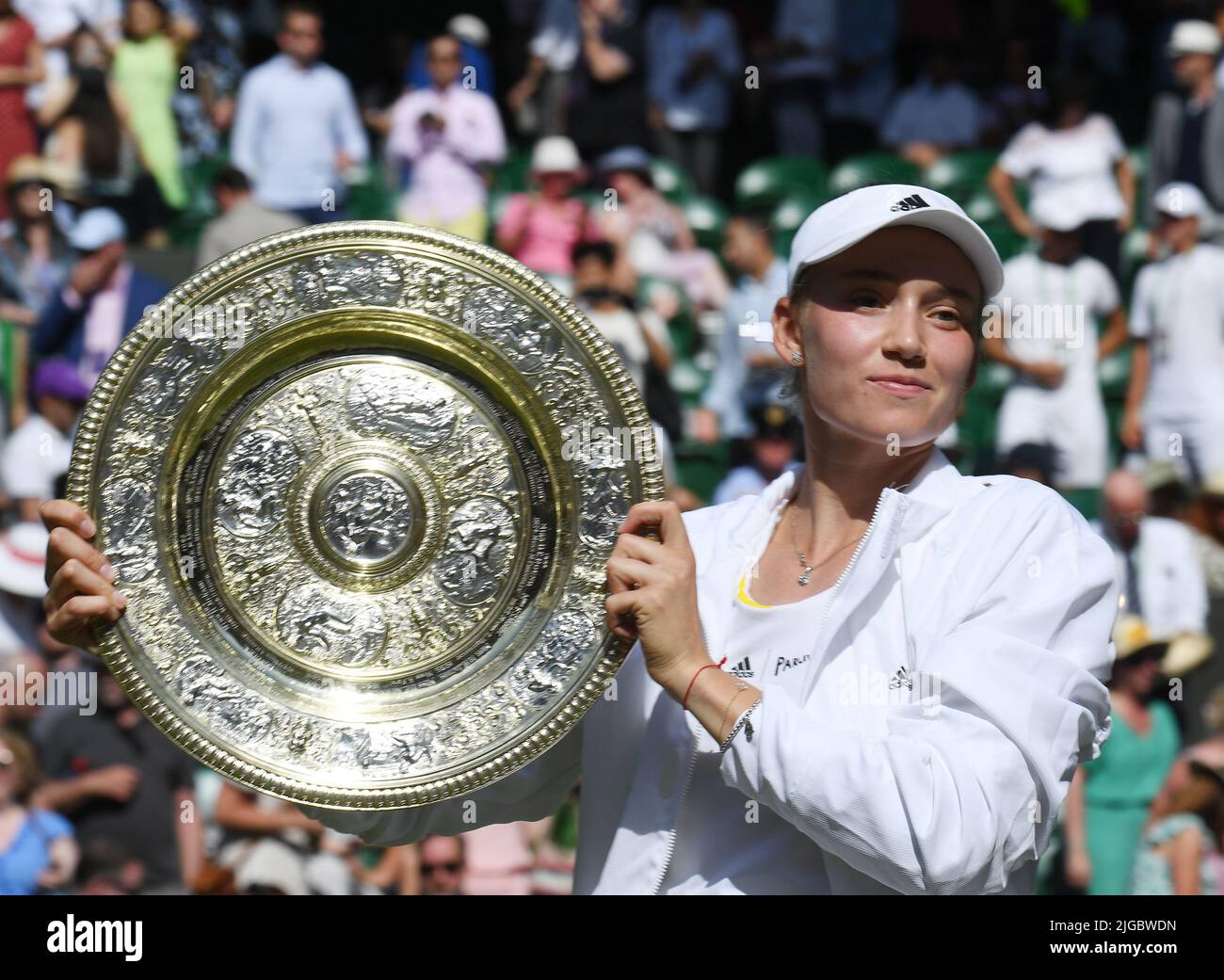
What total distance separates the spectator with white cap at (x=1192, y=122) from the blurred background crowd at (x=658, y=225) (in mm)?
16

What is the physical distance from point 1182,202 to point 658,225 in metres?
2.47

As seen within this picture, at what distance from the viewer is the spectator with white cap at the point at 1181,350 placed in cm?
707

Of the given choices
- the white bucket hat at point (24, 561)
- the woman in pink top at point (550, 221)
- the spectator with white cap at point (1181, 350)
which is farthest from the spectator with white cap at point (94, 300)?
the spectator with white cap at point (1181, 350)

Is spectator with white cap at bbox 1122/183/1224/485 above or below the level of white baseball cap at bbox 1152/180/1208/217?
below

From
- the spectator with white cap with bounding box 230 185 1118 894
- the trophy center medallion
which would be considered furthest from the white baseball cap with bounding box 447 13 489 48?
the trophy center medallion

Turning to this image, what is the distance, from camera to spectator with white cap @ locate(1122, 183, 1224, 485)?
7.07 m

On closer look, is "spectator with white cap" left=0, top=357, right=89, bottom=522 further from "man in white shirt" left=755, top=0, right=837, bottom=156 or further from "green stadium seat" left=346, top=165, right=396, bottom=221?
"man in white shirt" left=755, top=0, right=837, bottom=156

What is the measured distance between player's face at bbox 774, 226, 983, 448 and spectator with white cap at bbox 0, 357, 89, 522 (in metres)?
4.83

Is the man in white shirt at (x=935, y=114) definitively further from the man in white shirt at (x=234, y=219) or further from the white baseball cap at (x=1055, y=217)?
the man in white shirt at (x=234, y=219)

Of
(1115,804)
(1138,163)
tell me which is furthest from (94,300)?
(1138,163)

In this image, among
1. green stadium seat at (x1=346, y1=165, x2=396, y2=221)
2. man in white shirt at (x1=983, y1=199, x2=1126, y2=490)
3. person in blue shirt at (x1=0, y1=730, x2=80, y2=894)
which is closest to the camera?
person in blue shirt at (x1=0, y1=730, x2=80, y2=894)

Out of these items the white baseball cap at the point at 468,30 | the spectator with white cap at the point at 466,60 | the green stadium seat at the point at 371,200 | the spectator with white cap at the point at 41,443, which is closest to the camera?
the spectator with white cap at the point at 41,443

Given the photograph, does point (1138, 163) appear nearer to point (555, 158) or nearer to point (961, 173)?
point (961, 173)

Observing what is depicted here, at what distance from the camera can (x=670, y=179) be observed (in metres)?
8.38
